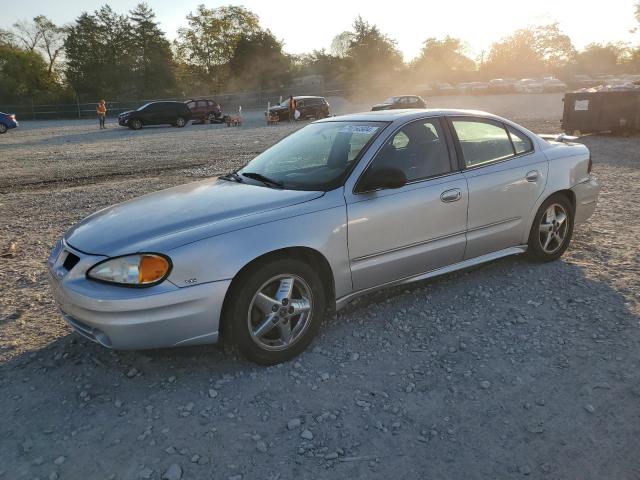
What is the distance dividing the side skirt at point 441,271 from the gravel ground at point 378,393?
245mm

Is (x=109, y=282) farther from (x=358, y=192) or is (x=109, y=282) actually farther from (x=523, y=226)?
(x=523, y=226)

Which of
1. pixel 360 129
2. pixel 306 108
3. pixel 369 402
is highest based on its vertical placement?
pixel 360 129

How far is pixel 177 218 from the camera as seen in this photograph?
10.6 feet

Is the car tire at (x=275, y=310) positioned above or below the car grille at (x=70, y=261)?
below

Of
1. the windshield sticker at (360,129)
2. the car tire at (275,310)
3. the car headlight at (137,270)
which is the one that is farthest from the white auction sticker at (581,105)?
the car headlight at (137,270)

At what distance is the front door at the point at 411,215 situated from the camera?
3.48 meters

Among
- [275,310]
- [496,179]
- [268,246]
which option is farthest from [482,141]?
[275,310]

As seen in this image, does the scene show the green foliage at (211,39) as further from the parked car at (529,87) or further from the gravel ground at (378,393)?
the gravel ground at (378,393)

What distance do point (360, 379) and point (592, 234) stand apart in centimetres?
397

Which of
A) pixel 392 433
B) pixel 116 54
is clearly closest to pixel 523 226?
pixel 392 433

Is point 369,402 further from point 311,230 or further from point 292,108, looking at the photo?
point 292,108

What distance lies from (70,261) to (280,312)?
1356mm

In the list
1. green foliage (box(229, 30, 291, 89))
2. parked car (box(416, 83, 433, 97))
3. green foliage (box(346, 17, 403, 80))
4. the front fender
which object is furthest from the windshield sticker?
green foliage (box(346, 17, 403, 80))

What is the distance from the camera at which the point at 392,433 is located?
102 inches
